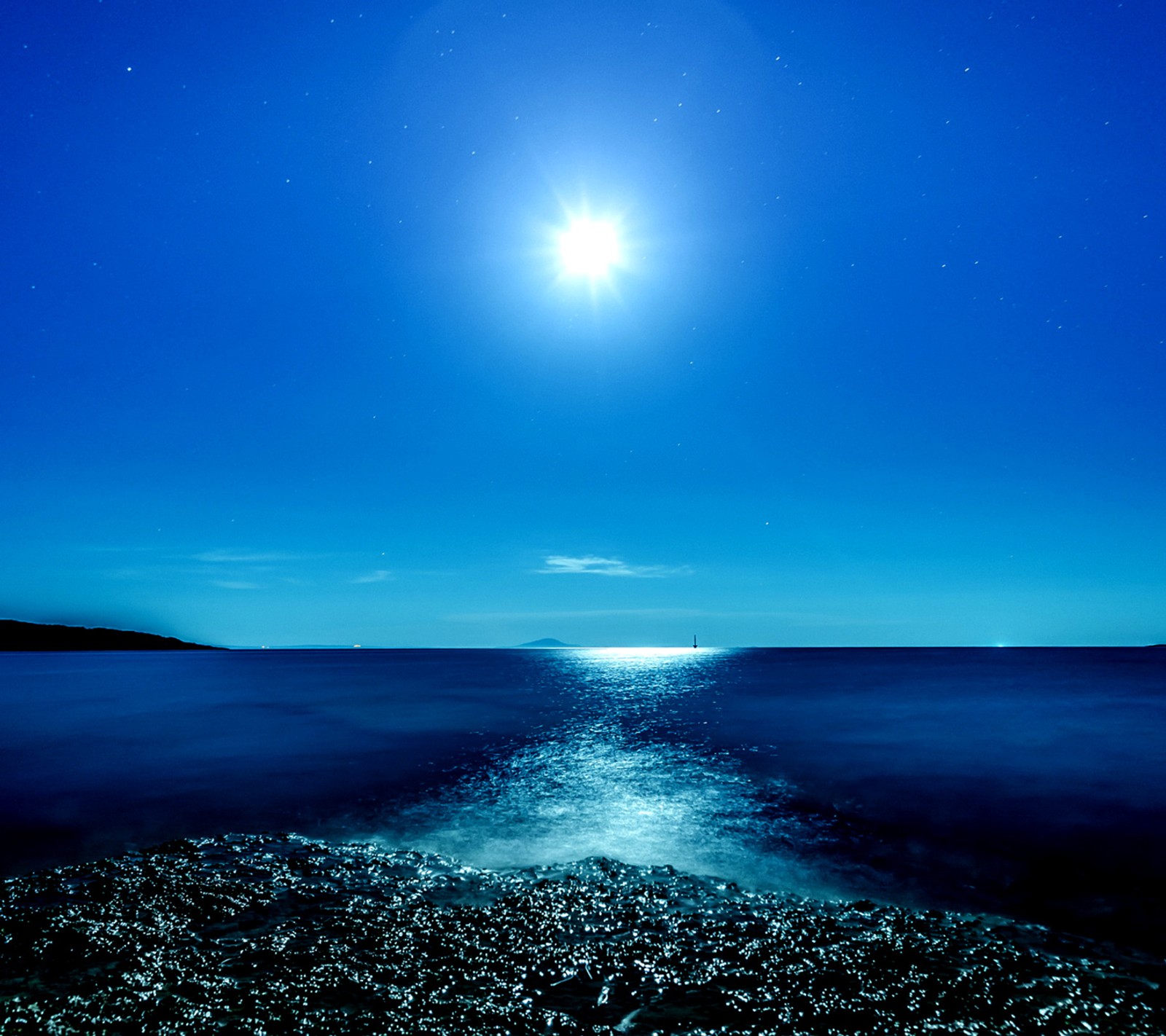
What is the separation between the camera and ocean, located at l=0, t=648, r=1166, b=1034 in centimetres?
624

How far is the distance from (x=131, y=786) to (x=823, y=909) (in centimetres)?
2099

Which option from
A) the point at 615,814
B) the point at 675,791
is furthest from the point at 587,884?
the point at 675,791

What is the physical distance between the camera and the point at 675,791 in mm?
18859

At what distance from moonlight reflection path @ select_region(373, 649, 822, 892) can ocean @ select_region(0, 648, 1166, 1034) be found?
0.13 meters

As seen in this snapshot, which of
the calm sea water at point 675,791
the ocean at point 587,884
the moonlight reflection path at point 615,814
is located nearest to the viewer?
the ocean at point 587,884

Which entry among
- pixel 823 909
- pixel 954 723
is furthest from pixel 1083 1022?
pixel 954 723

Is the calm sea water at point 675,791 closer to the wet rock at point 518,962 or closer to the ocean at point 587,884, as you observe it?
the ocean at point 587,884

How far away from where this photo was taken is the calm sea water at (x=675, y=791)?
11742mm

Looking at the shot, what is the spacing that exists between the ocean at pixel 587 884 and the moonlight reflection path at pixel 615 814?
130 mm

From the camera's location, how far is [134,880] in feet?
32.2

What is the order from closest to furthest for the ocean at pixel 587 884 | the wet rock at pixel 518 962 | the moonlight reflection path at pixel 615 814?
the wet rock at pixel 518 962 → the ocean at pixel 587 884 → the moonlight reflection path at pixel 615 814

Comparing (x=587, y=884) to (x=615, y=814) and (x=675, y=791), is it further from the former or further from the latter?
(x=675, y=791)

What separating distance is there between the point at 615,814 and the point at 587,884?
608 cm

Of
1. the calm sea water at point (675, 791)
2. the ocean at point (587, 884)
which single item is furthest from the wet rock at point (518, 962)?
the calm sea water at point (675, 791)
